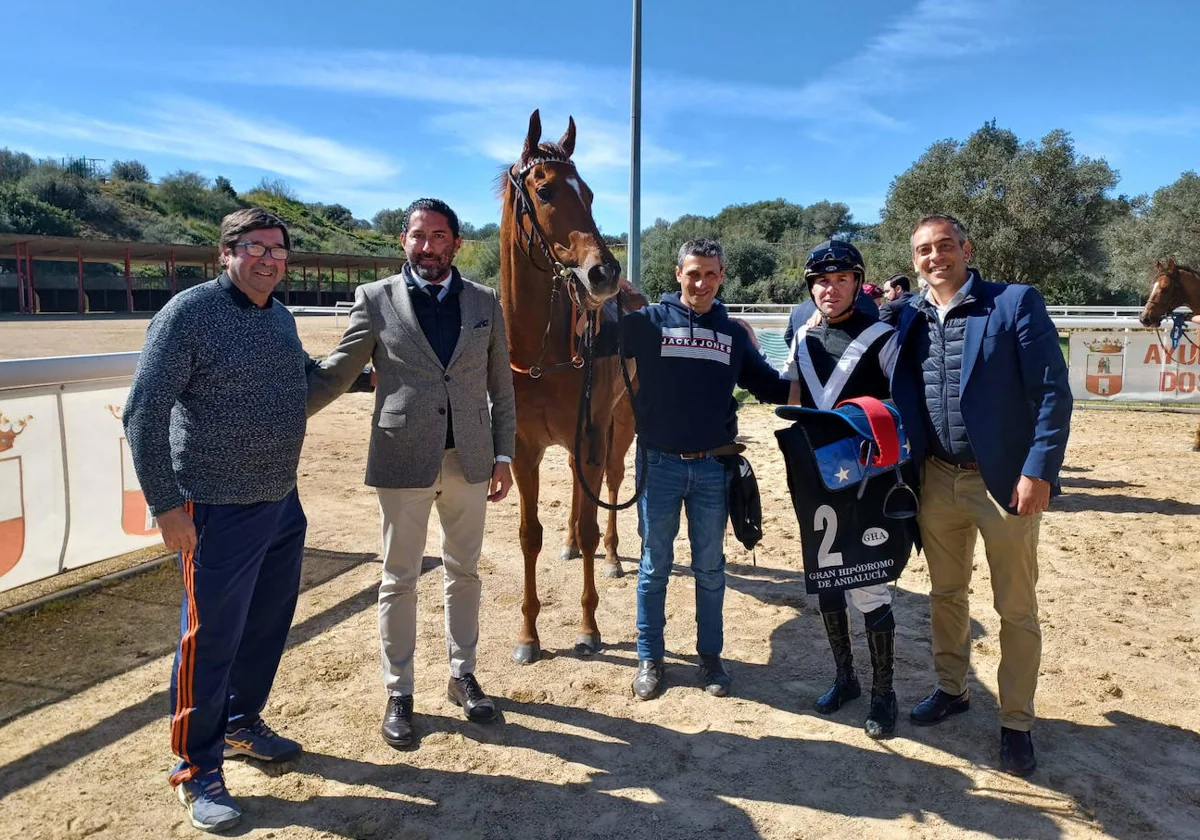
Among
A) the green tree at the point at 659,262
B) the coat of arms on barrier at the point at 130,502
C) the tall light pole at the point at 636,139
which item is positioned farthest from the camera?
the green tree at the point at 659,262

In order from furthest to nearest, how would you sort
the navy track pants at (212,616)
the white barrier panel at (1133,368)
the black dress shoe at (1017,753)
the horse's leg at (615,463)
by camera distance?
the white barrier panel at (1133,368)
the horse's leg at (615,463)
the black dress shoe at (1017,753)
the navy track pants at (212,616)

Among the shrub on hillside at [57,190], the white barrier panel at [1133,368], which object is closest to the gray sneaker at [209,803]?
the white barrier panel at [1133,368]

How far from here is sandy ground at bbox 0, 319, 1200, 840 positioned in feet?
7.83

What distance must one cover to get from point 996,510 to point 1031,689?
68 centimetres

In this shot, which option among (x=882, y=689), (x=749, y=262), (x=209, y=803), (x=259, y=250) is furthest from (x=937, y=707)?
(x=749, y=262)

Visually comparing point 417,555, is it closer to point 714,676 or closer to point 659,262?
point 714,676

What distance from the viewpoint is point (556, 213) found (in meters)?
3.43

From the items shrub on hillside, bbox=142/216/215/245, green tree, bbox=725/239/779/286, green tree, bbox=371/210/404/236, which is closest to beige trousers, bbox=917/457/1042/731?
green tree, bbox=725/239/779/286

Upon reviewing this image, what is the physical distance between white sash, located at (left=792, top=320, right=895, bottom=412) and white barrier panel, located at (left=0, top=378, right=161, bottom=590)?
153 inches

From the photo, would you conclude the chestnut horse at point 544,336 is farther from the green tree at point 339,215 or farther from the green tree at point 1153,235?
the green tree at point 339,215

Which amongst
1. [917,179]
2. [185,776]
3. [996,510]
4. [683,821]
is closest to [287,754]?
[185,776]

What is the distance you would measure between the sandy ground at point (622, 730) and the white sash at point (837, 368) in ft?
4.40

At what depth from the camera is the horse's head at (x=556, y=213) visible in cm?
332

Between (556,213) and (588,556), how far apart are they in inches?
68.3
